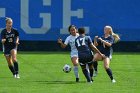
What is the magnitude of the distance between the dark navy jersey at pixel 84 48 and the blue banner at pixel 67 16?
74.9 feet

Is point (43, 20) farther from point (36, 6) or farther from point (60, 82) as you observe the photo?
point (60, 82)

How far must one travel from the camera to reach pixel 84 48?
19.6 metres

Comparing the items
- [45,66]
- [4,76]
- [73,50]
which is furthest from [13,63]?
[45,66]

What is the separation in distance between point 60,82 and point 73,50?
4.23 feet

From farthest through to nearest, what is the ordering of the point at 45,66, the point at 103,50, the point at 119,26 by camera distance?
1. the point at 119,26
2. the point at 45,66
3. the point at 103,50

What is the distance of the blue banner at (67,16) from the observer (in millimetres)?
42719

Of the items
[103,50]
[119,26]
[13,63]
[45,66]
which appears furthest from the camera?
[119,26]

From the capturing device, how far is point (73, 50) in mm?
20969

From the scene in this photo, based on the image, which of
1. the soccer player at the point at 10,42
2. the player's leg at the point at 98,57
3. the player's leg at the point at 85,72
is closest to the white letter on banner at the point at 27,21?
the soccer player at the point at 10,42

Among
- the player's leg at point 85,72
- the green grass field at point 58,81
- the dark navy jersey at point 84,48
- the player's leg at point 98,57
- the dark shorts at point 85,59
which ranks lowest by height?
the green grass field at point 58,81

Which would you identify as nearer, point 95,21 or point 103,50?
point 103,50

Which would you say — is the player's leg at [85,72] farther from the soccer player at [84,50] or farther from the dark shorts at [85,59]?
the dark shorts at [85,59]

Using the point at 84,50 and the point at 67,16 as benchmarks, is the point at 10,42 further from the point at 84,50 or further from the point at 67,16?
the point at 67,16

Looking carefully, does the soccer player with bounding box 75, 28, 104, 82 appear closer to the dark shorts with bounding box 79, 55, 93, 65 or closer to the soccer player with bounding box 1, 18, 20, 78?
the dark shorts with bounding box 79, 55, 93, 65
